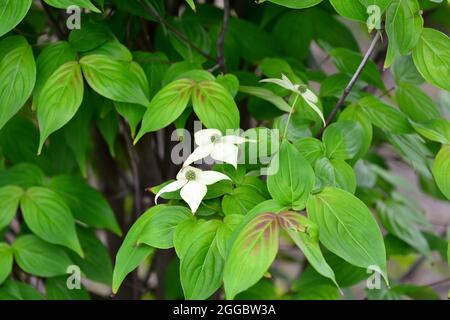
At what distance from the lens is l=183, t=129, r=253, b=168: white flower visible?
69 centimetres

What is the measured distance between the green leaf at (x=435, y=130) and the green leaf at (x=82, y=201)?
464mm

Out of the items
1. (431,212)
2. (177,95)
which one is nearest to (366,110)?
(177,95)

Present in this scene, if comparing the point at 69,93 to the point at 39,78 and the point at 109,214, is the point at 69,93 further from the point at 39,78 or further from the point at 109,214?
the point at 109,214

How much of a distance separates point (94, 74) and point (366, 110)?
0.34 metres

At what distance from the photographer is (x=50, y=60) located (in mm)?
841

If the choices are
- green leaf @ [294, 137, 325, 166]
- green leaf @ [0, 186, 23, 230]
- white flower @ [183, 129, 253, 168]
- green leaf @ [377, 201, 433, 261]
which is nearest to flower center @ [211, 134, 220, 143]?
white flower @ [183, 129, 253, 168]

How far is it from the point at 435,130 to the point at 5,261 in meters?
0.59

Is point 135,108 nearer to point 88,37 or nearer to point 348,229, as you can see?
point 88,37

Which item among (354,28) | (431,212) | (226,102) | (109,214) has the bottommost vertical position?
(431,212)

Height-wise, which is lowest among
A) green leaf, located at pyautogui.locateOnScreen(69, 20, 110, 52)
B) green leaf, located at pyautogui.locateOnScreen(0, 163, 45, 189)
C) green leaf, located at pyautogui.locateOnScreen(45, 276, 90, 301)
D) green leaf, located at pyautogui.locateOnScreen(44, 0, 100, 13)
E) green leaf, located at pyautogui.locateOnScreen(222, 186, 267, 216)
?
green leaf, located at pyautogui.locateOnScreen(45, 276, 90, 301)

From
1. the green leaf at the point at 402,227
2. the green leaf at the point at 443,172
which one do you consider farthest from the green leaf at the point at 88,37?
the green leaf at the point at 402,227

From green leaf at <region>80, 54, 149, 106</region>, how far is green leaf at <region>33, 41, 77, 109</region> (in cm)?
4

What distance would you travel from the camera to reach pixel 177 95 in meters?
0.77

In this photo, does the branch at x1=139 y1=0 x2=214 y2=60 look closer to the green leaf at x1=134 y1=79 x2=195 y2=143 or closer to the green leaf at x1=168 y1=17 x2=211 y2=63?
the green leaf at x1=168 y1=17 x2=211 y2=63
